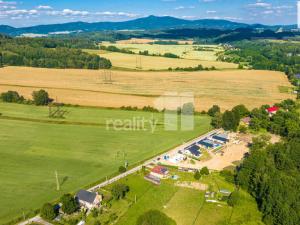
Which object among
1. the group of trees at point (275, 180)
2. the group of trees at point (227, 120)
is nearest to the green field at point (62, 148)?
the group of trees at point (227, 120)

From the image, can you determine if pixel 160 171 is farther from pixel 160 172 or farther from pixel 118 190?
pixel 118 190

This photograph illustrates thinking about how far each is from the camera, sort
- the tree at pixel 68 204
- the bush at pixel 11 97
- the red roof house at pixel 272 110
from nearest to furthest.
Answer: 1. the tree at pixel 68 204
2. the red roof house at pixel 272 110
3. the bush at pixel 11 97

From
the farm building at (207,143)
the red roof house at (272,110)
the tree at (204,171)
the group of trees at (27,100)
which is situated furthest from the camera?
the group of trees at (27,100)

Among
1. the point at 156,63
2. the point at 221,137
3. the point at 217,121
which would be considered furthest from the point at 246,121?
the point at 156,63

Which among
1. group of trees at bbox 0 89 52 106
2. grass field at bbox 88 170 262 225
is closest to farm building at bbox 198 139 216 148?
grass field at bbox 88 170 262 225

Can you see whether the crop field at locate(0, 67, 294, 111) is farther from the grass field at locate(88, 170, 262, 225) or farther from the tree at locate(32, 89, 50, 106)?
the grass field at locate(88, 170, 262, 225)

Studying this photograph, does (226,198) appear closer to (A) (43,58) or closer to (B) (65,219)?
(B) (65,219)

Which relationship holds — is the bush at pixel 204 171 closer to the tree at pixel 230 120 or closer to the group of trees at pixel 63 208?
the group of trees at pixel 63 208
